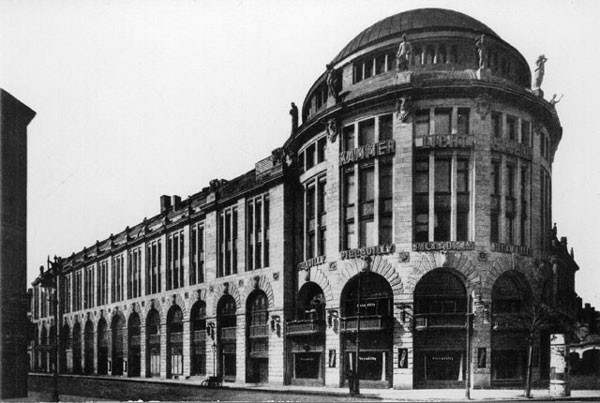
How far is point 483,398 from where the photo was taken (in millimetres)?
32719

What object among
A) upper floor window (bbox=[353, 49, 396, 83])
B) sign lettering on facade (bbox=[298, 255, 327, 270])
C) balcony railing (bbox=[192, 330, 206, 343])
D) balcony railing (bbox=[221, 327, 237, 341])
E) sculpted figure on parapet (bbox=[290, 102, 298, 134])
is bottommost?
balcony railing (bbox=[192, 330, 206, 343])

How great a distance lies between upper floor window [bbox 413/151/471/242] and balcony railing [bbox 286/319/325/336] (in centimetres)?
959

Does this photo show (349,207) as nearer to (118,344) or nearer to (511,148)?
(511,148)

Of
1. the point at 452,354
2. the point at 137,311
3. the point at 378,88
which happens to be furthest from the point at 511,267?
the point at 137,311

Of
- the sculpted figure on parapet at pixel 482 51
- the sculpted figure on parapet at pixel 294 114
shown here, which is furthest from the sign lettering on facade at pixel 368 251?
the sculpted figure on parapet at pixel 294 114

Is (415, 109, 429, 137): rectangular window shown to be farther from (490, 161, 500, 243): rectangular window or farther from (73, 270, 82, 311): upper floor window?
(73, 270, 82, 311): upper floor window

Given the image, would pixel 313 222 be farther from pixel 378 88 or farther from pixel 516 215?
pixel 516 215

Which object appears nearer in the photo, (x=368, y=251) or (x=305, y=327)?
(x=368, y=251)

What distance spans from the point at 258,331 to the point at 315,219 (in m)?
11.0

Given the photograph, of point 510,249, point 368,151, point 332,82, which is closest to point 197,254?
point 332,82

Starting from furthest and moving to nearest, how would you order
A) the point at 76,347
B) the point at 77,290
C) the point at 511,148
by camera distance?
the point at 77,290
the point at 76,347
the point at 511,148

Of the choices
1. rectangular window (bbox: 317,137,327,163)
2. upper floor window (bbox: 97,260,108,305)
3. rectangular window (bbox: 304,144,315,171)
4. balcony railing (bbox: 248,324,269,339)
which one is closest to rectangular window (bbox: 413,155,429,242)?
rectangular window (bbox: 317,137,327,163)

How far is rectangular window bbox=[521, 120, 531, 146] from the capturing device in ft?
137

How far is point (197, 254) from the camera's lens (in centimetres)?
6144
